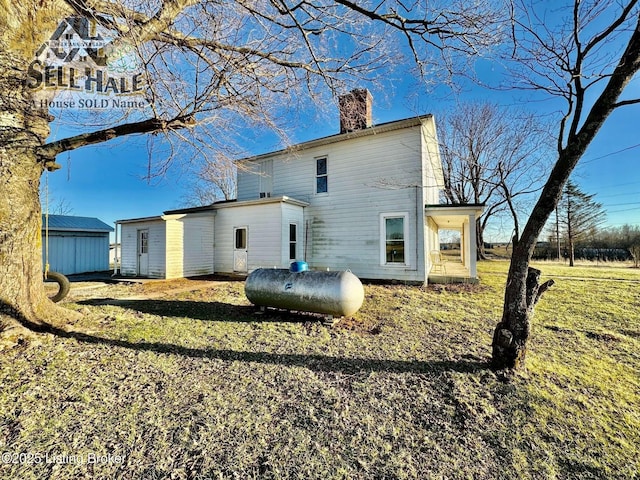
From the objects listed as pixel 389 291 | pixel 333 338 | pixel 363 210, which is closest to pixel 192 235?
pixel 363 210

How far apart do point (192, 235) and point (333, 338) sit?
991 centimetres

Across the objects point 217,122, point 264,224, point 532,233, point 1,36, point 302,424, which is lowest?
point 302,424

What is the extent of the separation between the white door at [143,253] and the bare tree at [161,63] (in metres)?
8.18

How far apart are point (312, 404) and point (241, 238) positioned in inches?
407

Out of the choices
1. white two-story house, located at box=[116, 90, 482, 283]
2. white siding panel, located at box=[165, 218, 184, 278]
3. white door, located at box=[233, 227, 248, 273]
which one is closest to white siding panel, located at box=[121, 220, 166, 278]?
white two-story house, located at box=[116, 90, 482, 283]

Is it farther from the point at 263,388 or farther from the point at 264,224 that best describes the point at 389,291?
the point at 263,388

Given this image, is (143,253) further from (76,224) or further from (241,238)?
(76,224)

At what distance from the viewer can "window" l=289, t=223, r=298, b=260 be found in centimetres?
1178

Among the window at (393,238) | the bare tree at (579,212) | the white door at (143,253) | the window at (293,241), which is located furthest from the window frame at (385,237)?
the bare tree at (579,212)

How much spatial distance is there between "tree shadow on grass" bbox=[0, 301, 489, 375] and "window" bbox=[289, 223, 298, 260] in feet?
25.2

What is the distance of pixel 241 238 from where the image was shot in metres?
12.5

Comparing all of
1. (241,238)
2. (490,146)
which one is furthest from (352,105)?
(490,146)

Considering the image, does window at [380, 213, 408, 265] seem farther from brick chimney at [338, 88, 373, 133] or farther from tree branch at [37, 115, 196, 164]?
tree branch at [37, 115, 196, 164]

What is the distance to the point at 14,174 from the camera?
409 centimetres
